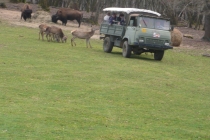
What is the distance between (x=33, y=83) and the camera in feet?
42.7

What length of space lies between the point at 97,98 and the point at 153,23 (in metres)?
9.68

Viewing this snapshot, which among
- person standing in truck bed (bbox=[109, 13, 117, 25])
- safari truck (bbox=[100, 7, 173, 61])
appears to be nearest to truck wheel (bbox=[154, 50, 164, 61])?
safari truck (bbox=[100, 7, 173, 61])

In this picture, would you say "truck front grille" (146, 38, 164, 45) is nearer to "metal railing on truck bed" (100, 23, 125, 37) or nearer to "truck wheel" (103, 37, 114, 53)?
"metal railing on truck bed" (100, 23, 125, 37)

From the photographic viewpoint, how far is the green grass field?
29.7ft

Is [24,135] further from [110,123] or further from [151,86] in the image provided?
[151,86]

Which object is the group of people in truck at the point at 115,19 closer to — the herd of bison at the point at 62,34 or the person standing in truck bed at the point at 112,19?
the person standing in truck bed at the point at 112,19

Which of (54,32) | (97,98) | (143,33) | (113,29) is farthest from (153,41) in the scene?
(97,98)

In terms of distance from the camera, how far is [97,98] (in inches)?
470

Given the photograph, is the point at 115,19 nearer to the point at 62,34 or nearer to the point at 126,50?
the point at 126,50

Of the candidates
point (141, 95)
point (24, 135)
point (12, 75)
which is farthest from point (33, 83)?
point (24, 135)

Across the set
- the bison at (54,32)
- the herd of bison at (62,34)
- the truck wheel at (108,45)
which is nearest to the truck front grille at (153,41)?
the truck wheel at (108,45)

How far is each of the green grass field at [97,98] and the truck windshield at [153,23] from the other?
72.1 inches

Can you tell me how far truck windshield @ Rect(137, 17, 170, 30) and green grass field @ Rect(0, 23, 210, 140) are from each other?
1832mm

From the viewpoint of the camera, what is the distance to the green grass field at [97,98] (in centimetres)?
906
